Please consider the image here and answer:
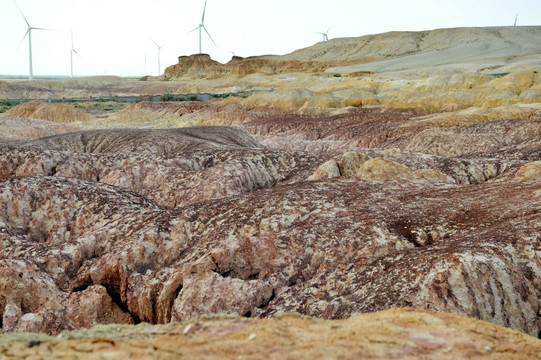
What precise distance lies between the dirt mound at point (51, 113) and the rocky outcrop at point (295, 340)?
4609cm

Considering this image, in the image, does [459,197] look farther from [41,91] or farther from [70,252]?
[41,91]

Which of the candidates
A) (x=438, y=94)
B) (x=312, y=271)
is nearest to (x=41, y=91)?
(x=438, y=94)

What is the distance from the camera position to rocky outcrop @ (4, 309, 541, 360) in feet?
10.4

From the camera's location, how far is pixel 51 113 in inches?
1880

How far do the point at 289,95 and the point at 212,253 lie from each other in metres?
49.9

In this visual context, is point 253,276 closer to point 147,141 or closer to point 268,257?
point 268,257

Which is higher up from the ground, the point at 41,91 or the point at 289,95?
the point at 41,91

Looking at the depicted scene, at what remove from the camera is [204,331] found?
360 centimetres

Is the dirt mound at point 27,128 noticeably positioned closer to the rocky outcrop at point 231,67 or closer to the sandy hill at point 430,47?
the sandy hill at point 430,47

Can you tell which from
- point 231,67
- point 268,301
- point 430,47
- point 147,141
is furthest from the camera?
point 231,67

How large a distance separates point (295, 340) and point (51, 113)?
48.4 meters

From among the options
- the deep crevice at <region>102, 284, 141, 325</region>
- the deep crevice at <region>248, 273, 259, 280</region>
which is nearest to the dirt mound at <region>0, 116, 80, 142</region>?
the deep crevice at <region>102, 284, 141, 325</region>

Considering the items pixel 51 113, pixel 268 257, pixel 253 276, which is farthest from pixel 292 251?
pixel 51 113

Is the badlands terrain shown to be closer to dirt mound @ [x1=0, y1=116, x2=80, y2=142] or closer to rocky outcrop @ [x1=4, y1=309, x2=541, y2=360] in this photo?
rocky outcrop @ [x1=4, y1=309, x2=541, y2=360]
